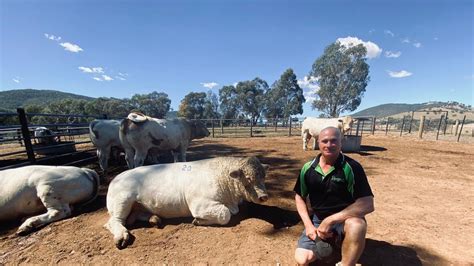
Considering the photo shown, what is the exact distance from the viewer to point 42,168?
3.54 metres

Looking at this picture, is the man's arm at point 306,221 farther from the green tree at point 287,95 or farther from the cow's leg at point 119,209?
the green tree at point 287,95

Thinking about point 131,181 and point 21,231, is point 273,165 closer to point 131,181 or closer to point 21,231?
point 131,181

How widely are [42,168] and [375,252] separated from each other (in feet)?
15.7

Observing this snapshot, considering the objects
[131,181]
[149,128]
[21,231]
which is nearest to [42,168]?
[21,231]

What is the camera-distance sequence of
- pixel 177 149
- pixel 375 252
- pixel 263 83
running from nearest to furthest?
pixel 375 252
pixel 177 149
pixel 263 83

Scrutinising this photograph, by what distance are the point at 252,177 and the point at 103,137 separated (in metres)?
4.94

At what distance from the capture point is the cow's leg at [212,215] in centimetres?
305

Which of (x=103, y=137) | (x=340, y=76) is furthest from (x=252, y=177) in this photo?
(x=340, y=76)

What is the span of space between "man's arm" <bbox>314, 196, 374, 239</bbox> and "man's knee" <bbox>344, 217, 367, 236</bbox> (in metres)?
0.04

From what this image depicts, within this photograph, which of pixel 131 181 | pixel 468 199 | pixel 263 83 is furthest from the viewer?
pixel 263 83

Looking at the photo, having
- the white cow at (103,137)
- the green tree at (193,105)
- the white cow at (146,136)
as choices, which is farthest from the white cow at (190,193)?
the green tree at (193,105)

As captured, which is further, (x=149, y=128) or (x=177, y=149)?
(x=177, y=149)

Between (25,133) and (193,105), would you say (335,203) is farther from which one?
(193,105)

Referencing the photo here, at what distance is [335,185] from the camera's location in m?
2.22
